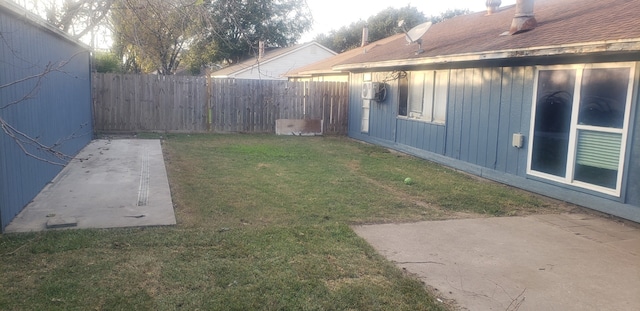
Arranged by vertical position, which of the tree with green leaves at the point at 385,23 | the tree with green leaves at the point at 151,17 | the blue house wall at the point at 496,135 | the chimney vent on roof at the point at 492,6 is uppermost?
the tree with green leaves at the point at 385,23

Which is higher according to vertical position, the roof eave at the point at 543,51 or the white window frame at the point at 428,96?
the roof eave at the point at 543,51

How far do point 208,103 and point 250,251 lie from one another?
12417 mm

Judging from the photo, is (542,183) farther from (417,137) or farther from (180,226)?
(180,226)

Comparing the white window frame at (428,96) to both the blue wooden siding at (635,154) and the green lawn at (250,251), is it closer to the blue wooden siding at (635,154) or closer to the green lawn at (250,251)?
the green lawn at (250,251)

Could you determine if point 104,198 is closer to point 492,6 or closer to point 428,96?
point 428,96

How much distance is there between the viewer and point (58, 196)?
6777 millimetres

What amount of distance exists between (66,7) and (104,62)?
44.8 feet


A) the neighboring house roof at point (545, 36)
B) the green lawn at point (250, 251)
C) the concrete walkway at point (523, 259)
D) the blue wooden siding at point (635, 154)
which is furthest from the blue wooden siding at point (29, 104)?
the blue wooden siding at point (635, 154)

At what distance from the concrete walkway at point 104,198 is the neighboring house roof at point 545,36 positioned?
573 centimetres

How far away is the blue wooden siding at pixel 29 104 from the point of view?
5363 millimetres

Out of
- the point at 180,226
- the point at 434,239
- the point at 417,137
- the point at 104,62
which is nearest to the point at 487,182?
the point at 417,137

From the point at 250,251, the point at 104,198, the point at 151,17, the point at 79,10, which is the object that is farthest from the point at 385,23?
the point at 250,251

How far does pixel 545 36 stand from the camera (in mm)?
8039

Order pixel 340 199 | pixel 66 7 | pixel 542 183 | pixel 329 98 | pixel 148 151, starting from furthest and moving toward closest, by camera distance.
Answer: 1. pixel 329 98
2. pixel 148 151
3. pixel 542 183
4. pixel 340 199
5. pixel 66 7
